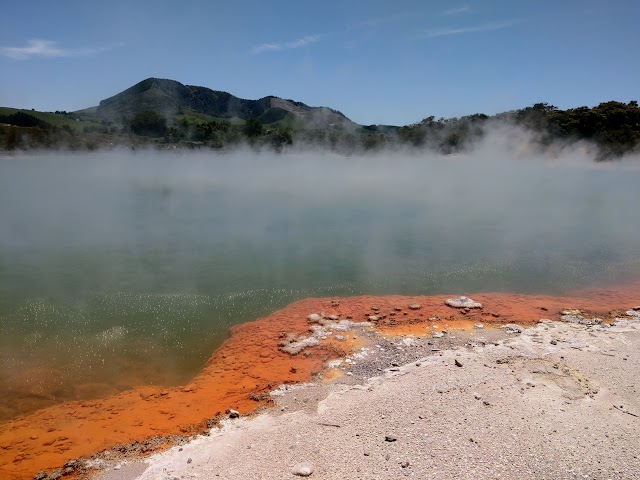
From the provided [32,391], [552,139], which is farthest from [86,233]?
[552,139]

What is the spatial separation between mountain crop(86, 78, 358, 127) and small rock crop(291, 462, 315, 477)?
2788 inches

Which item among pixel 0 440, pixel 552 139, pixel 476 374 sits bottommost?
pixel 0 440

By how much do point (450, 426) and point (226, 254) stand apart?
9.78 m

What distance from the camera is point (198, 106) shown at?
11731cm

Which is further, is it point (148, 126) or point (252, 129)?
point (148, 126)

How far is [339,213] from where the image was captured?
21.0m

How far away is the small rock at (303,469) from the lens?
469 centimetres

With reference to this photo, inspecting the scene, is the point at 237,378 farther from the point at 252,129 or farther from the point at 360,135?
the point at 252,129

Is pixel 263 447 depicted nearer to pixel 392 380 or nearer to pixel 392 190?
pixel 392 380

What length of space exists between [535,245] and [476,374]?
10758 mm

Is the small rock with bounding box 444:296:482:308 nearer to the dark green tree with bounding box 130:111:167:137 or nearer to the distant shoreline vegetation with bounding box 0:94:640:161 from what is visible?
the distant shoreline vegetation with bounding box 0:94:640:161

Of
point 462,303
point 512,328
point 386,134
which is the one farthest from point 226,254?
point 386,134

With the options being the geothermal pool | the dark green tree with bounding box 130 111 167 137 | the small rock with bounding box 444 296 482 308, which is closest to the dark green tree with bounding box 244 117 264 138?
the dark green tree with bounding box 130 111 167 137

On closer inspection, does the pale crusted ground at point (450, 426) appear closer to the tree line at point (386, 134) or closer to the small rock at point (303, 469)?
the small rock at point (303, 469)
